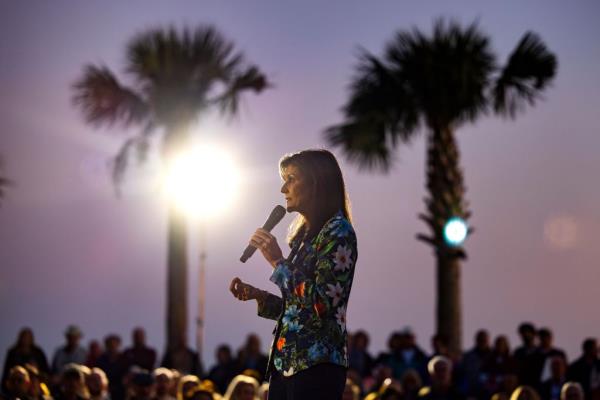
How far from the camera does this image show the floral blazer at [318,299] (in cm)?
460

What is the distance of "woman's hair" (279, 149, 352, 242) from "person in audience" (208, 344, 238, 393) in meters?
10.9

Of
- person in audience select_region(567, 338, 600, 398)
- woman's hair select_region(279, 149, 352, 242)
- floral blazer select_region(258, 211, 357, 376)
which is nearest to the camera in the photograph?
floral blazer select_region(258, 211, 357, 376)

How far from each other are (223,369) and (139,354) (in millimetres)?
1220

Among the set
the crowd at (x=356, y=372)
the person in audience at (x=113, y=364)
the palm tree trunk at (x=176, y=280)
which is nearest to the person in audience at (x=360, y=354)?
the crowd at (x=356, y=372)

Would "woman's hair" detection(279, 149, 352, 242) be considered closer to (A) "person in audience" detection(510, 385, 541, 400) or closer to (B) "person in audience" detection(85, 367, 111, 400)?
(A) "person in audience" detection(510, 385, 541, 400)

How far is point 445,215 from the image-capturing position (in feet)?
67.7

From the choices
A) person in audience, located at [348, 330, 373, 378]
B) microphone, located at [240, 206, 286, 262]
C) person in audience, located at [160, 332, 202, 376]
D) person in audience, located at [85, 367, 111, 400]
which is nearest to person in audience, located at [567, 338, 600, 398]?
person in audience, located at [348, 330, 373, 378]

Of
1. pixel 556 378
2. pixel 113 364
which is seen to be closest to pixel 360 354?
pixel 556 378

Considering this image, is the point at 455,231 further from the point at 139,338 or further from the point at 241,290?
the point at 241,290

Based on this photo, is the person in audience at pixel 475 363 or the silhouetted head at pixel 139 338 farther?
the silhouetted head at pixel 139 338

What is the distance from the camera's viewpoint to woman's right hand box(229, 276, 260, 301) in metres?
4.80

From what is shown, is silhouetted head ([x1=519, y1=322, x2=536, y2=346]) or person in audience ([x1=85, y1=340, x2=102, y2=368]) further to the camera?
person in audience ([x1=85, y1=340, x2=102, y2=368])

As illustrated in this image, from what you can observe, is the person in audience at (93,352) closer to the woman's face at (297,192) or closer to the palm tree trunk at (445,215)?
the palm tree trunk at (445,215)

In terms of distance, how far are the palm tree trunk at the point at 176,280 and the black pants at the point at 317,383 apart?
672 inches
